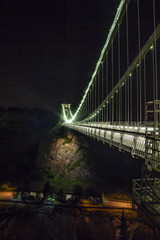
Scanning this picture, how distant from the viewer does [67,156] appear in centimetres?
2242

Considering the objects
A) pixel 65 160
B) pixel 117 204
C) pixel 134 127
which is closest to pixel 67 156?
pixel 65 160

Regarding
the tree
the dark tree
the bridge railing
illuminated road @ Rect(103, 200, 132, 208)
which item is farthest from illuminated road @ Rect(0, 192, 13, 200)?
the bridge railing

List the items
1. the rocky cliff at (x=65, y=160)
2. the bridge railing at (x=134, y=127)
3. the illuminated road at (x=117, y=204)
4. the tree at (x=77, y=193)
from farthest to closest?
the rocky cliff at (x=65, y=160), the tree at (x=77, y=193), the illuminated road at (x=117, y=204), the bridge railing at (x=134, y=127)

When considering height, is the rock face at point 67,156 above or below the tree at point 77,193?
above

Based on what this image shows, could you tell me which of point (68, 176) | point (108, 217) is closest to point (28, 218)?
point (108, 217)

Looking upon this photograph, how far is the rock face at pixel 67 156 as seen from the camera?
66.8 ft

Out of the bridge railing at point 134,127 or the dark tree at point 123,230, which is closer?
the bridge railing at point 134,127

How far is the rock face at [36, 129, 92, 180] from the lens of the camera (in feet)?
66.8

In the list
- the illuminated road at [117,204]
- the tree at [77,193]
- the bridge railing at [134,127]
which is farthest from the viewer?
the tree at [77,193]

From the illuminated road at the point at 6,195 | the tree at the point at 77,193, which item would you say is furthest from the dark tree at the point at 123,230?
the illuminated road at the point at 6,195

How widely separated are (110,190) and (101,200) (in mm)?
2157

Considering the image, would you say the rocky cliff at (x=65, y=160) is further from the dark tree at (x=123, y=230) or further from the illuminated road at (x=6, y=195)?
the dark tree at (x=123, y=230)

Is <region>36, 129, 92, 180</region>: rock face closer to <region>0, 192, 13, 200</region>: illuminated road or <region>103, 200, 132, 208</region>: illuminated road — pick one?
<region>103, 200, 132, 208</region>: illuminated road

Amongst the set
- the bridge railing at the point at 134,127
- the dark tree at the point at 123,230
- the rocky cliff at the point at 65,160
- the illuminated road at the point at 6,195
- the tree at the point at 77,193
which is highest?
the bridge railing at the point at 134,127
